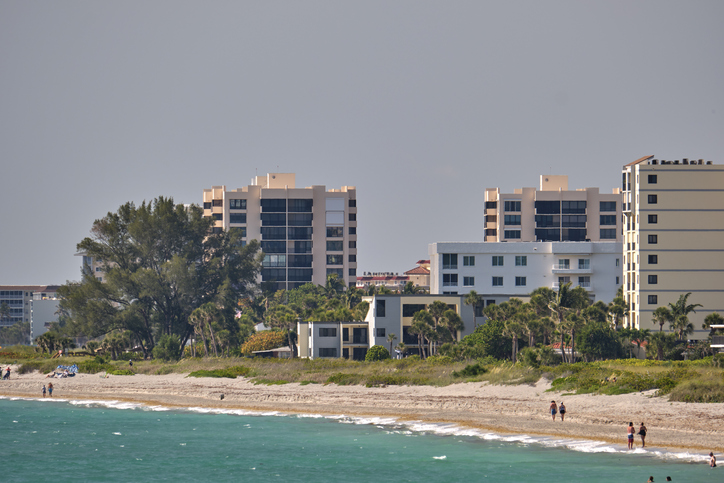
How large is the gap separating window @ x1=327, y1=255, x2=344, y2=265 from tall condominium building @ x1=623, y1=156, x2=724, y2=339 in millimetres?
98399

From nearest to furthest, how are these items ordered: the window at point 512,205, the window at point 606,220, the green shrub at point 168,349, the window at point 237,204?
the green shrub at point 168,349 → the window at point 606,220 → the window at point 512,205 → the window at point 237,204

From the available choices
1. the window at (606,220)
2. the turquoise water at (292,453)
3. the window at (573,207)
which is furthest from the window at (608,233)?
the turquoise water at (292,453)

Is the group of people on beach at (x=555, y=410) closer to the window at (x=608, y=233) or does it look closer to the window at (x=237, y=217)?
the window at (x=608, y=233)

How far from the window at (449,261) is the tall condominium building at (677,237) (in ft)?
96.4

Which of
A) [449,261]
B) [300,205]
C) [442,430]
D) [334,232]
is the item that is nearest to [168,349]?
[449,261]

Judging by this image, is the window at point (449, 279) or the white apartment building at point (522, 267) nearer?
the window at point (449, 279)

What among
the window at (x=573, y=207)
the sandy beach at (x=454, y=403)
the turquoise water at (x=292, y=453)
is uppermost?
the window at (x=573, y=207)

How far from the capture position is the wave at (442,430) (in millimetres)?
48969

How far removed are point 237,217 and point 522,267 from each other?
3317 inches

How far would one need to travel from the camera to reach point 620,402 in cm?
5944

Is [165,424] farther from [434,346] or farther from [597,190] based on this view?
[597,190]

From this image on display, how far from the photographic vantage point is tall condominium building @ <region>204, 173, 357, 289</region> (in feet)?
638

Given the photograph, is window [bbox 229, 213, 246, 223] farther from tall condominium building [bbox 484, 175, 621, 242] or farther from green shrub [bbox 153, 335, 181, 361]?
green shrub [bbox 153, 335, 181, 361]

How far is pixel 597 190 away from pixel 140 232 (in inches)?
4231
